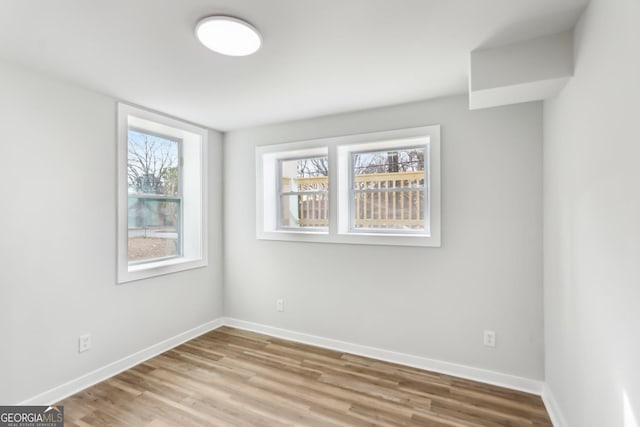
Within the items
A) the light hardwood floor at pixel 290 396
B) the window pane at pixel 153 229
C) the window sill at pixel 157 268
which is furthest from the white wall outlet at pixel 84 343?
the window pane at pixel 153 229

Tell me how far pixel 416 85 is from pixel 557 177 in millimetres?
1185

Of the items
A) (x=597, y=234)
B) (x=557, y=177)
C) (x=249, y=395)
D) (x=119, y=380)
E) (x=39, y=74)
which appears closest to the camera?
(x=597, y=234)

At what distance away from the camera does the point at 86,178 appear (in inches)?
97.4

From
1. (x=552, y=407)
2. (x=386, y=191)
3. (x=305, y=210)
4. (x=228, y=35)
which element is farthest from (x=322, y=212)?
(x=552, y=407)

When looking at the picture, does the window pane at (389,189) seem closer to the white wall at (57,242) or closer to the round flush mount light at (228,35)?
the round flush mount light at (228,35)

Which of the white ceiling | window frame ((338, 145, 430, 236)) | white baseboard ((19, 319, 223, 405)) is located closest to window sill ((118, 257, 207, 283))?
white baseboard ((19, 319, 223, 405))

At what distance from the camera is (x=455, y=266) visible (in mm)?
2621

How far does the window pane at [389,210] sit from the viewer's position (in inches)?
116

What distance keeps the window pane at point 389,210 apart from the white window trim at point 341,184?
11 centimetres

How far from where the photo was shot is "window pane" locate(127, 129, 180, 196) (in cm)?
301

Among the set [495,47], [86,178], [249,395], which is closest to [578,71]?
[495,47]

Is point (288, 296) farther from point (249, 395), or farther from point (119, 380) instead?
point (119, 380)

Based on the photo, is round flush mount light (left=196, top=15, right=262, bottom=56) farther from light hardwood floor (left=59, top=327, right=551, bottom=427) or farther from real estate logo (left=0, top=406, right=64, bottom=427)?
real estate logo (left=0, top=406, right=64, bottom=427)

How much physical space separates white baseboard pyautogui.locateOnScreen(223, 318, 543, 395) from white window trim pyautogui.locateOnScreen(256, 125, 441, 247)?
1.03 metres
